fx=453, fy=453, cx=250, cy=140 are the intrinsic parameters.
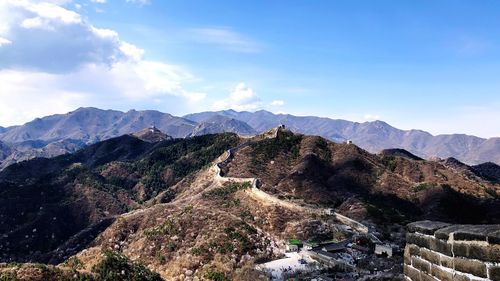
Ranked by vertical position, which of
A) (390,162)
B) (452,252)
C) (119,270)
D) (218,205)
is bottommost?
(119,270)

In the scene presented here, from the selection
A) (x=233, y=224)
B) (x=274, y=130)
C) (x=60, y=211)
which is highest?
(x=274, y=130)

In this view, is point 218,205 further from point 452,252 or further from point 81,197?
point 452,252

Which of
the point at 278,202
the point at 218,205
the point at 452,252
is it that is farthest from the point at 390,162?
the point at 452,252

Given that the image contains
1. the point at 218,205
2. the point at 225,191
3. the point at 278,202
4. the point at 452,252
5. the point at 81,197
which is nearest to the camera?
the point at 452,252

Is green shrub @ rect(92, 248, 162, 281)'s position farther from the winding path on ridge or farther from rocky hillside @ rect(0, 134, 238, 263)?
rocky hillside @ rect(0, 134, 238, 263)

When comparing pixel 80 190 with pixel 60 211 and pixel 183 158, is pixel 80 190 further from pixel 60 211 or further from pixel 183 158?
pixel 183 158

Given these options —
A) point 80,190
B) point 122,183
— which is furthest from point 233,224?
point 122,183
